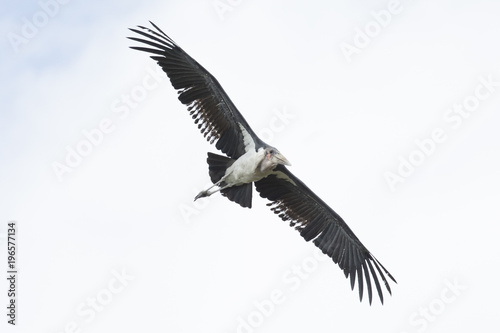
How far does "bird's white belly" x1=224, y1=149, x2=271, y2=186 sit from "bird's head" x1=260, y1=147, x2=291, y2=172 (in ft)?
0.36

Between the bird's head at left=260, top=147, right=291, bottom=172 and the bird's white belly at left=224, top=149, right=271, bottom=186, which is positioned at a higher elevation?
the bird's white belly at left=224, top=149, right=271, bottom=186

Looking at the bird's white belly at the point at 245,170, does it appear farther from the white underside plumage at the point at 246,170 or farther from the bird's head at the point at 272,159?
the bird's head at the point at 272,159

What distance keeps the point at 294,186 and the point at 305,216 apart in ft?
2.67

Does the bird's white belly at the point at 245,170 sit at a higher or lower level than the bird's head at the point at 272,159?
higher

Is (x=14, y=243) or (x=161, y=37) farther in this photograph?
(x=14, y=243)

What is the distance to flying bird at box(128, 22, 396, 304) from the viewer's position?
2681cm

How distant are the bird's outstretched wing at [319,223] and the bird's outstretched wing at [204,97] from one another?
161 centimetres

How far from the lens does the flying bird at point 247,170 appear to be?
2681 centimetres

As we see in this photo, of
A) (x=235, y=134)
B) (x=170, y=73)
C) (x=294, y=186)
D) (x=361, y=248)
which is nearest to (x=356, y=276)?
(x=361, y=248)

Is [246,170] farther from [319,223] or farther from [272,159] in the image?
[319,223]

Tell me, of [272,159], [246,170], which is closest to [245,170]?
[246,170]

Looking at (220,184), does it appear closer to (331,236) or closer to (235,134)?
(235,134)

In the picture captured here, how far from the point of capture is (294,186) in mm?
28844

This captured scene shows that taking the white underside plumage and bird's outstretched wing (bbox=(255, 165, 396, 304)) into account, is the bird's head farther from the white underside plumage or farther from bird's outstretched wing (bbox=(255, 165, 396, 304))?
bird's outstretched wing (bbox=(255, 165, 396, 304))
